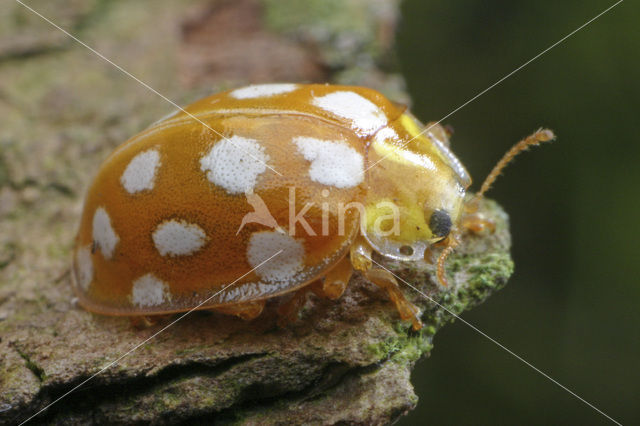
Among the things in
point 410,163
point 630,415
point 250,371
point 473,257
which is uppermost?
point 410,163

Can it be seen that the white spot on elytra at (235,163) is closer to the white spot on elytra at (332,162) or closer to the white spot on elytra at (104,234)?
the white spot on elytra at (332,162)

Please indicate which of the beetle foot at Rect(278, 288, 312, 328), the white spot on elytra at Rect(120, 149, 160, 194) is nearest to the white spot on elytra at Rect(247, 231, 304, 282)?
the beetle foot at Rect(278, 288, 312, 328)

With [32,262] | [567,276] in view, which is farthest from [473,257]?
[32,262]

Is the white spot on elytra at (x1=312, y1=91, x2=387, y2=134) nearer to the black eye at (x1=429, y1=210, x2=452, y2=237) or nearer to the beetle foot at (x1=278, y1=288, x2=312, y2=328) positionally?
the black eye at (x1=429, y1=210, x2=452, y2=237)

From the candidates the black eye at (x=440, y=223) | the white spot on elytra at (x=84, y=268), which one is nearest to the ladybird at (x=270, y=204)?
Result: the black eye at (x=440, y=223)

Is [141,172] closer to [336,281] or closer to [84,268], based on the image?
[84,268]

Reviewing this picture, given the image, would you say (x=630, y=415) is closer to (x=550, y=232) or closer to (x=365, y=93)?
(x=550, y=232)
